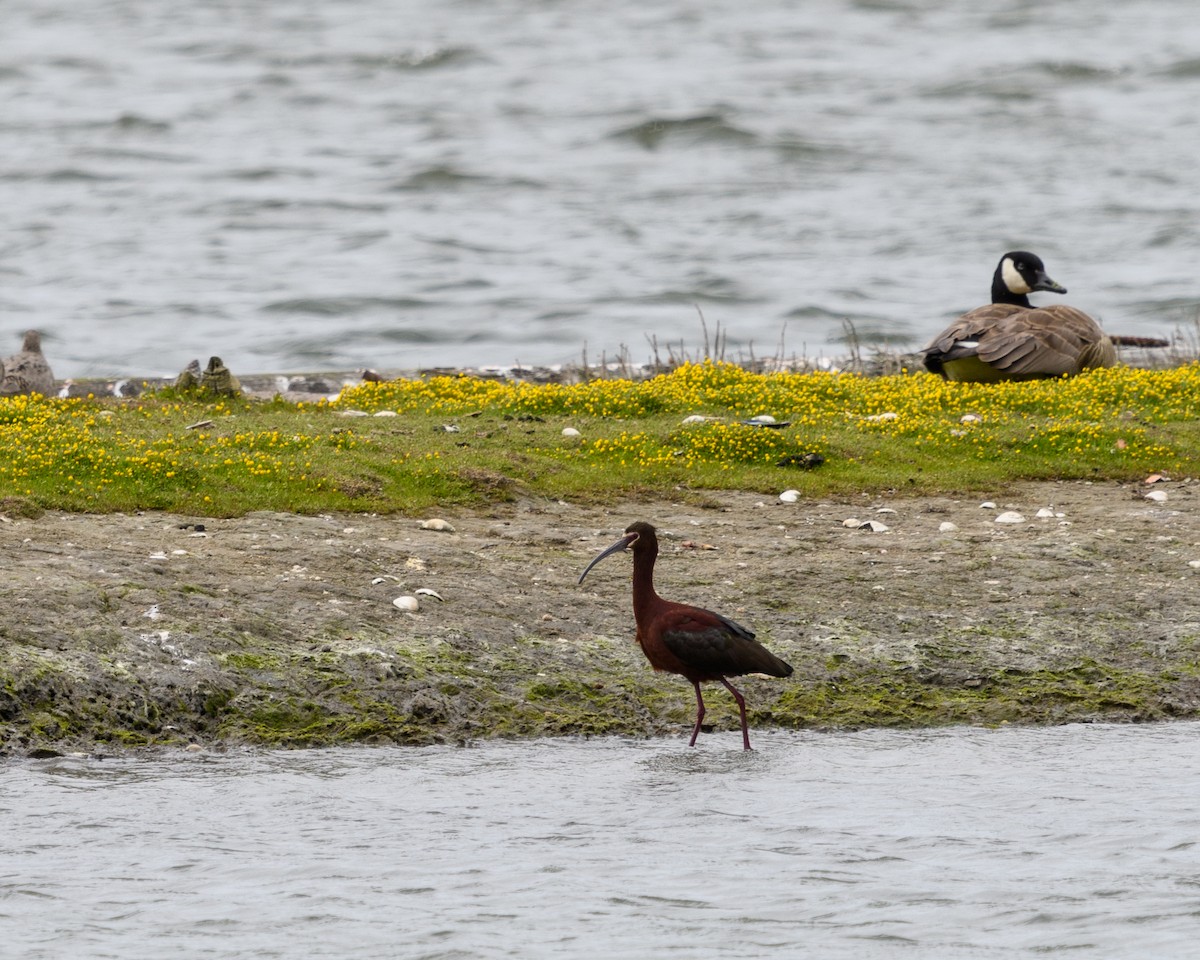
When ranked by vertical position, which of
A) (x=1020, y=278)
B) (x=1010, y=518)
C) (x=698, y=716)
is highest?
(x=1020, y=278)

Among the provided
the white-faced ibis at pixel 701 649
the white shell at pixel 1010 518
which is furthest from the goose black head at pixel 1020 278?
the white-faced ibis at pixel 701 649

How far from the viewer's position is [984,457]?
54.1 ft

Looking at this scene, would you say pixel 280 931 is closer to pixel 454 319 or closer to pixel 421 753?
pixel 421 753

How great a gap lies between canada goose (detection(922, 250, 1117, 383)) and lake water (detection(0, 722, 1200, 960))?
1011 cm

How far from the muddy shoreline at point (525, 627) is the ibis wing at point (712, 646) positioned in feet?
2.07

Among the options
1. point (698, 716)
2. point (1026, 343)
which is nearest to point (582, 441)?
point (698, 716)

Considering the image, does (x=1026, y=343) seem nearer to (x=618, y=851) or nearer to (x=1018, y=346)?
(x=1018, y=346)

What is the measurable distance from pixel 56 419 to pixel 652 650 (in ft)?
26.7

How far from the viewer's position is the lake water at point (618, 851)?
781 centimetres

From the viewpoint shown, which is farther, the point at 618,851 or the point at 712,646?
the point at 712,646

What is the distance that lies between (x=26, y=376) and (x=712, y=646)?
34.8 feet

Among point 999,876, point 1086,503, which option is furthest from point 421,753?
point 1086,503

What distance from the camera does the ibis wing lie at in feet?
33.7

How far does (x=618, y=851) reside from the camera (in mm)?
8781
